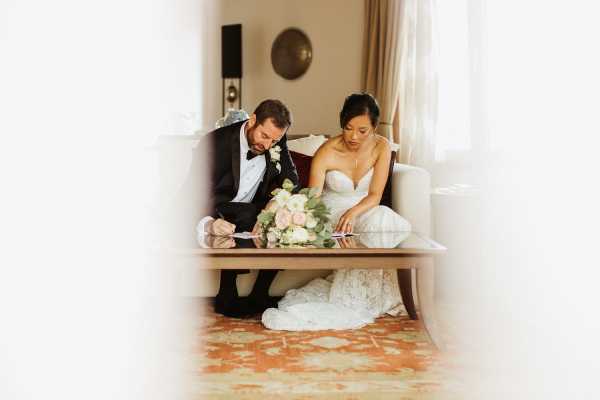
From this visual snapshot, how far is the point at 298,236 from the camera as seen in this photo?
9.78 ft

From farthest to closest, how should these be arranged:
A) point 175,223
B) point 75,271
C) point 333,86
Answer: point 333,86 < point 175,223 < point 75,271

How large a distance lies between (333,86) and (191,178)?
15.3ft

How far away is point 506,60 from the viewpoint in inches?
172

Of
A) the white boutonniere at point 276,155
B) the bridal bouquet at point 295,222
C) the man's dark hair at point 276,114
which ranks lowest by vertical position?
the bridal bouquet at point 295,222

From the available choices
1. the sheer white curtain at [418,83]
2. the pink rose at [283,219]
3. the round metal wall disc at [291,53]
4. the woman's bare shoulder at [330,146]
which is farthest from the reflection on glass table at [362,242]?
the round metal wall disc at [291,53]

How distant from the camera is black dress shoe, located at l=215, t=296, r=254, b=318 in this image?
356cm

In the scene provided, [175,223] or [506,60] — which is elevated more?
[506,60]

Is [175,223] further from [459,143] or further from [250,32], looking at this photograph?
[250,32]

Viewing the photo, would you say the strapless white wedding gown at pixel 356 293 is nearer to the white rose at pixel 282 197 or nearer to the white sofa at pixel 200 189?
the white sofa at pixel 200 189

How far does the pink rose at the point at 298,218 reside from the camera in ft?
9.87

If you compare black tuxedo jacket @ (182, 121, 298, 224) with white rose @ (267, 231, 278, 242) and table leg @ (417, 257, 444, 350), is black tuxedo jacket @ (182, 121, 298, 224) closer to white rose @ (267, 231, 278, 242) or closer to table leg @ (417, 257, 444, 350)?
white rose @ (267, 231, 278, 242)

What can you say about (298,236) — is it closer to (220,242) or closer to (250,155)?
(220,242)

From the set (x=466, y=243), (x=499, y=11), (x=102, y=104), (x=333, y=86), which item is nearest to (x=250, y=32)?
(x=333, y=86)

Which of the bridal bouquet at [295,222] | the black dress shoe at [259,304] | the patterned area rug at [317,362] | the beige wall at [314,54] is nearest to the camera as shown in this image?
the patterned area rug at [317,362]
